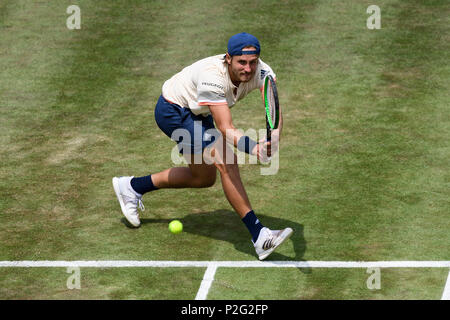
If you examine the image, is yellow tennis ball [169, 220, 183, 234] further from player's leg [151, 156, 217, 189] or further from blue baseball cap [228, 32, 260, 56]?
blue baseball cap [228, 32, 260, 56]

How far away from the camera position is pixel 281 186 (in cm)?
1048

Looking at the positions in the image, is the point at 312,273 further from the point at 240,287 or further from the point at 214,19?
the point at 214,19

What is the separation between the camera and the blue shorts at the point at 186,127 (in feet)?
29.5

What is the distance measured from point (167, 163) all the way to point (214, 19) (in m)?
5.15

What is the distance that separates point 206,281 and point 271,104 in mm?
1869

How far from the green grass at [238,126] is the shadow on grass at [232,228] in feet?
0.08

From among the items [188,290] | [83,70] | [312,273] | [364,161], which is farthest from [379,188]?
[83,70]

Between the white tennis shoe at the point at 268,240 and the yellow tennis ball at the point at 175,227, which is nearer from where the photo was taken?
the white tennis shoe at the point at 268,240

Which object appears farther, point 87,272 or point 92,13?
point 92,13

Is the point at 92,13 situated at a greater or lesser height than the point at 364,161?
greater
